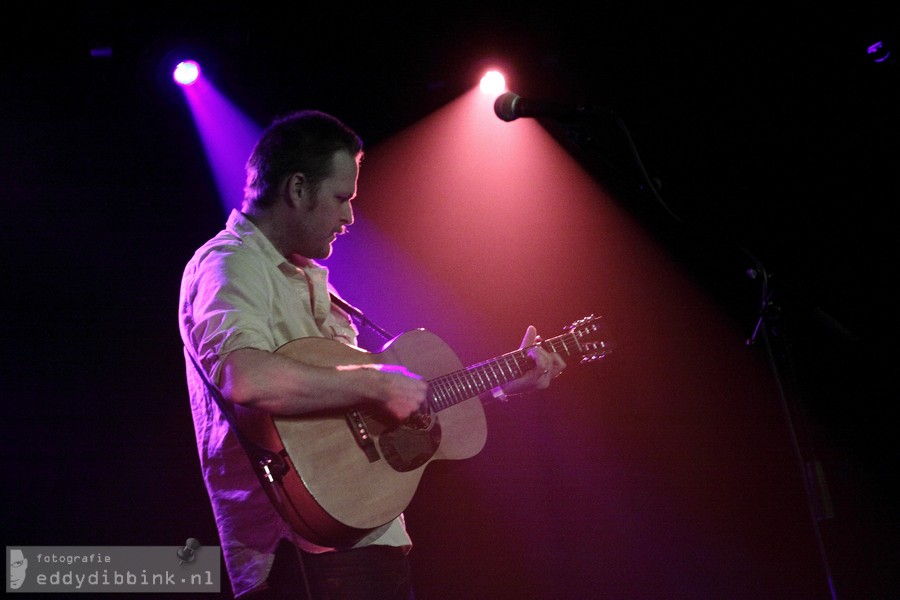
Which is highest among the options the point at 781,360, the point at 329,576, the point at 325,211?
the point at 325,211

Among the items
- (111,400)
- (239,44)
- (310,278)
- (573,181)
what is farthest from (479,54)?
(111,400)

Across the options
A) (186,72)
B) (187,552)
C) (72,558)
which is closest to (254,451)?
(187,552)

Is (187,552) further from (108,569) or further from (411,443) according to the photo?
(411,443)

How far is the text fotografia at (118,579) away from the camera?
293 cm

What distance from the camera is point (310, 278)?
100 inches

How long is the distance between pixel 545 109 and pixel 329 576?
5.90ft

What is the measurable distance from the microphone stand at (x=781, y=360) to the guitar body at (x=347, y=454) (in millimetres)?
1152

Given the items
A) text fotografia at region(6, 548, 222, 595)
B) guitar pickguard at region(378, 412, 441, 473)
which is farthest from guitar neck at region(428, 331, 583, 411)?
text fotografia at region(6, 548, 222, 595)

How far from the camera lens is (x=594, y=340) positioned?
3.12m

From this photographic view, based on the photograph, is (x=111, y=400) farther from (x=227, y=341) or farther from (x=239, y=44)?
(x=239, y=44)

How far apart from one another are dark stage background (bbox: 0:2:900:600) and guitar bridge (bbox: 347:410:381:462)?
153 cm

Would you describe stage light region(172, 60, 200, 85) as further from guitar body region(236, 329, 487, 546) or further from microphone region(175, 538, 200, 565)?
microphone region(175, 538, 200, 565)

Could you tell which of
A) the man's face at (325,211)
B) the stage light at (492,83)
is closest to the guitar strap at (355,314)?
the man's face at (325,211)

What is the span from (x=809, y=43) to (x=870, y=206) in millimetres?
1053
